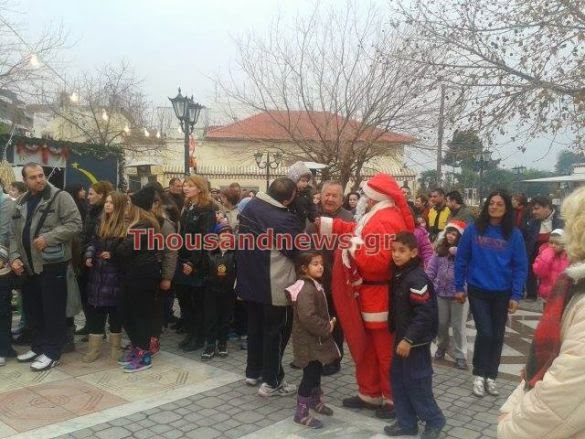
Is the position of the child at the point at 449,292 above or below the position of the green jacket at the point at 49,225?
below

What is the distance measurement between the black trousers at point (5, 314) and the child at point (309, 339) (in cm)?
285

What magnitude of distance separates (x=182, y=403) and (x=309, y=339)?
47.7 inches

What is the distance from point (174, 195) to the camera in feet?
23.1

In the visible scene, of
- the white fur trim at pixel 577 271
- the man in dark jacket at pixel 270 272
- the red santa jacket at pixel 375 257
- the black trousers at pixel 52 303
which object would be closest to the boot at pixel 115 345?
the black trousers at pixel 52 303

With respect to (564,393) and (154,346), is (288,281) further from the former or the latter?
(564,393)

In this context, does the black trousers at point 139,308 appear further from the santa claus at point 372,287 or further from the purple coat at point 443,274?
the purple coat at point 443,274

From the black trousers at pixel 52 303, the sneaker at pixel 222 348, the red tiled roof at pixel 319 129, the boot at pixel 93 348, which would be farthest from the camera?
the red tiled roof at pixel 319 129

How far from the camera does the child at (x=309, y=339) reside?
3.88m

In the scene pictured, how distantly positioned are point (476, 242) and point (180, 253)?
2.98 meters

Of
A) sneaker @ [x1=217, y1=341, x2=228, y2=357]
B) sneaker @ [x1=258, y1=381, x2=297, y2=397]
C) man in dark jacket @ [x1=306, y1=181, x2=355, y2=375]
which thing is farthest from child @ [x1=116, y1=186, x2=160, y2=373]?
man in dark jacket @ [x1=306, y1=181, x2=355, y2=375]

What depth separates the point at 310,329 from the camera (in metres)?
3.88

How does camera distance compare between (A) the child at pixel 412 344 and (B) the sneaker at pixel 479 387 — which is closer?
(A) the child at pixel 412 344

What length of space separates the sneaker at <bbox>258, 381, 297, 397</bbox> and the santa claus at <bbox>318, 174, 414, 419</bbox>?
0.55 m

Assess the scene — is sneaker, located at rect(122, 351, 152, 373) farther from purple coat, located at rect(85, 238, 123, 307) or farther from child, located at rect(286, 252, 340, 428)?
child, located at rect(286, 252, 340, 428)
